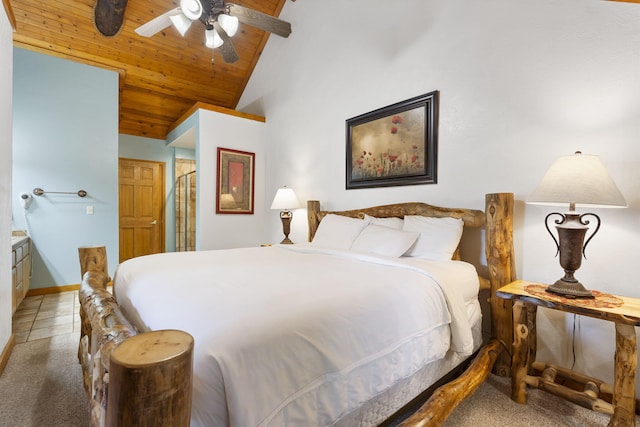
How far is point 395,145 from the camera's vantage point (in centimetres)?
274

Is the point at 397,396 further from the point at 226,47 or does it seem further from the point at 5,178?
the point at 226,47

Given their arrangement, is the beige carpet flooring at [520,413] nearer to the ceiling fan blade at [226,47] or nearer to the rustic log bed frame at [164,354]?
A: the rustic log bed frame at [164,354]

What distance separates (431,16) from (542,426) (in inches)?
114

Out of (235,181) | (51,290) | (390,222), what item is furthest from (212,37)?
(51,290)

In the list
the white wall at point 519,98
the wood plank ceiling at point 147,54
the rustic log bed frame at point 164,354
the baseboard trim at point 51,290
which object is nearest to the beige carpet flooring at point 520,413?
the rustic log bed frame at point 164,354

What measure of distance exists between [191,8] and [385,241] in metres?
2.25

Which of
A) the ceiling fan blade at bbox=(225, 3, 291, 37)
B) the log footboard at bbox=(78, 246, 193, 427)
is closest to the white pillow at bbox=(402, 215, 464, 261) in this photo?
the log footboard at bbox=(78, 246, 193, 427)

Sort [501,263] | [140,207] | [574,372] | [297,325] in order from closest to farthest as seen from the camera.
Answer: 1. [297,325]
2. [574,372]
3. [501,263]
4. [140,207]

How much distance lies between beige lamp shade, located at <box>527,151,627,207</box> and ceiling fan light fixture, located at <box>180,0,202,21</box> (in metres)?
2.58

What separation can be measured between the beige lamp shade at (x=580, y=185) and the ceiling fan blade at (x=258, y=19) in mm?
2290

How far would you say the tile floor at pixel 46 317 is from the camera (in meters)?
2.49

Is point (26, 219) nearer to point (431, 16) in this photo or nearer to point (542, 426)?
point (431, 16)

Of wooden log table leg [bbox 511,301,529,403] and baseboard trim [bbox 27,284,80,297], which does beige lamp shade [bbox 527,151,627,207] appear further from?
baseboard trim [bbox 27,284,80,297]

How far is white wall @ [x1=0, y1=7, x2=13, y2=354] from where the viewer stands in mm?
1901
